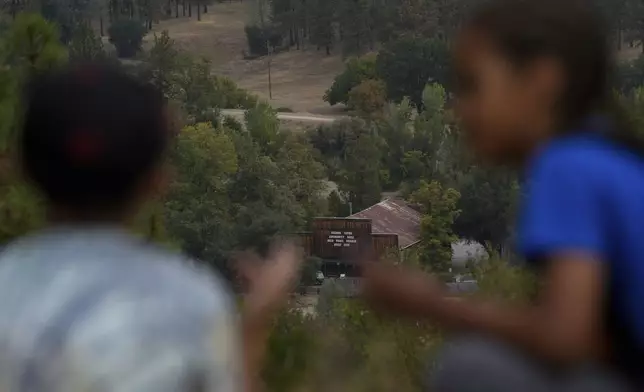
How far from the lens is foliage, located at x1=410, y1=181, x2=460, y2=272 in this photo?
18.0 m

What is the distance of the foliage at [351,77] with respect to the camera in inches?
1236

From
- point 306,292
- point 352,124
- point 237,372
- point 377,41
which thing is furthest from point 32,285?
point 377,41

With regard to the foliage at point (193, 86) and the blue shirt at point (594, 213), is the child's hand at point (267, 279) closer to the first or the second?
the blue shirt at point (594, 213)

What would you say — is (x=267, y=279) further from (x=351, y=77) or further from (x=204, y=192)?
(x=351, y=77)

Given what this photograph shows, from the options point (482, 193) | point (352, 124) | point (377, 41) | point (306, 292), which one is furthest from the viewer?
point (377, 41)

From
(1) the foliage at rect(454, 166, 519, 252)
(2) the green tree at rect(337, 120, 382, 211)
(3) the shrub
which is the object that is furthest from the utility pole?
(1) the foliage at rect(454, 166, 519, 252)

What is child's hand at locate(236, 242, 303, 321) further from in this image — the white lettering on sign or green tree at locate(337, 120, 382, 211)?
green tree at locate(337, 120, 382, 211)

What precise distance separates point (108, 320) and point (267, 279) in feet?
0.58

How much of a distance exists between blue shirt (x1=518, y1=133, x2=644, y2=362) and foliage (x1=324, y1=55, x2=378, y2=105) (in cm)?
3009

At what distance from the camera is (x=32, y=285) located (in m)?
0.94

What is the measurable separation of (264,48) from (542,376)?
38.6m

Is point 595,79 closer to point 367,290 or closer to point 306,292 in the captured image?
point 367,290

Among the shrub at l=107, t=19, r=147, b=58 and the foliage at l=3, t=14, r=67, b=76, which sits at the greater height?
the foliage at l=3, t=14, r=67, b=76

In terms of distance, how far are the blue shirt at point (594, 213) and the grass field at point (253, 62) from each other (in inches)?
1263
